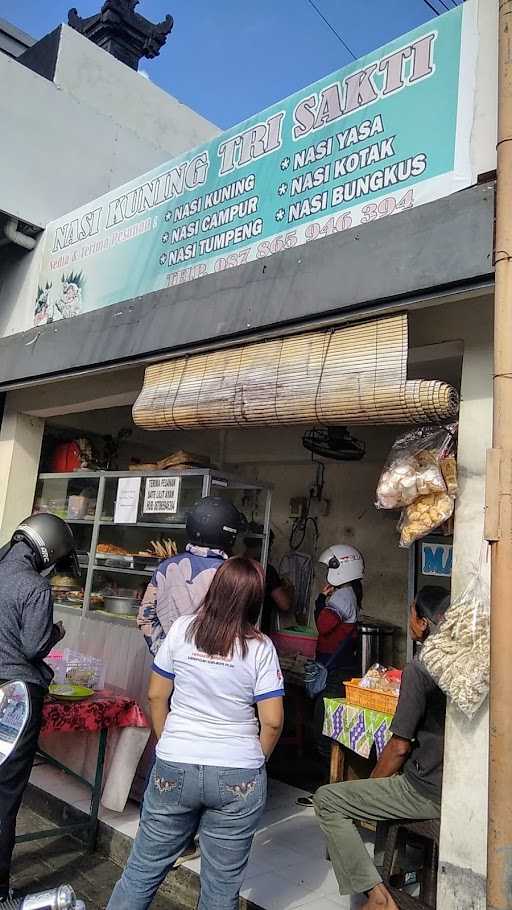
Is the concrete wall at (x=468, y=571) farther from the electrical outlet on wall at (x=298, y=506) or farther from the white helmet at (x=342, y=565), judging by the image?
the electrical outlet on wall at (x=298, y=506)

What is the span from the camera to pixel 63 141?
6652 millimetres

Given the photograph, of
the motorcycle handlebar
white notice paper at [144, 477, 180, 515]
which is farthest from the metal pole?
white notice paper at [144, 477, 180, 515]

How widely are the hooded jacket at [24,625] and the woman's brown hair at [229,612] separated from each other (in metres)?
1.02

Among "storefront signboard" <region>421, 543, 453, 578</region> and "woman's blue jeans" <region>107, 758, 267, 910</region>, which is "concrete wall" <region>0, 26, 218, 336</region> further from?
"woman's blue jeans" <region>107, 758, 267, 910</region>

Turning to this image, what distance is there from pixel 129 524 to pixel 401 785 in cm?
293

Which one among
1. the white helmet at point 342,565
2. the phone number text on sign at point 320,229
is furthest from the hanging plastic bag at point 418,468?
the white helmet at point 342,565

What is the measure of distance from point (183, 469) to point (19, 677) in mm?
2092

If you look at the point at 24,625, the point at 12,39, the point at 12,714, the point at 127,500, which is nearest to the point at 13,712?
the point at 12,714

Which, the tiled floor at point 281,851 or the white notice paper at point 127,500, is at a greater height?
the white notice paper at point 127,500

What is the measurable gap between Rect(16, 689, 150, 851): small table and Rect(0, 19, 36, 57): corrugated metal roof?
30.6ft

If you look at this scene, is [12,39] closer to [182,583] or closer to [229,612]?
[182,583]

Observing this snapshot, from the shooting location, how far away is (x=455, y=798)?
2879mm

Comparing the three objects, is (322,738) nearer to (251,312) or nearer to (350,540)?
(350,540)

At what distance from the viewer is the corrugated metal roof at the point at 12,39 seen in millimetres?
9578
